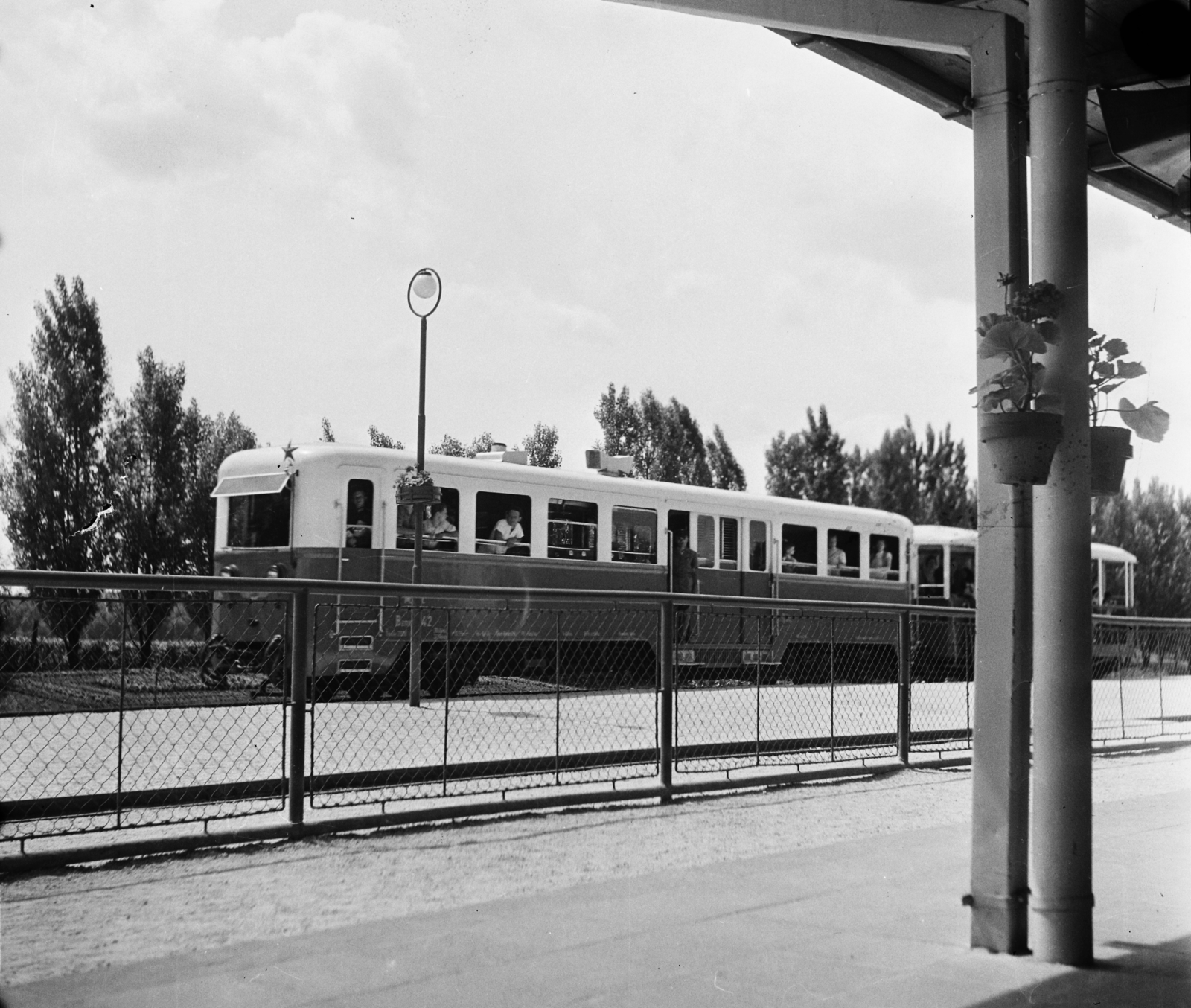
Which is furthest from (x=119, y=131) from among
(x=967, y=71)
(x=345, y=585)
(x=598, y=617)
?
(x=967, y=71)

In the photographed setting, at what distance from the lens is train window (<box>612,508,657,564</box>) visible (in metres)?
17.4

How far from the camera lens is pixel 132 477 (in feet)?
96.8

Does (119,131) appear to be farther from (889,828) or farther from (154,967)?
(889,828)

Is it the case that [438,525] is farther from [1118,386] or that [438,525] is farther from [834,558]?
[1118,386]

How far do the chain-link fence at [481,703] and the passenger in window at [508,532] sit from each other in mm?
7764

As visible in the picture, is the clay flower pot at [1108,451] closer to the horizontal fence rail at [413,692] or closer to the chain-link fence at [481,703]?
the horizontal fence rail at [413,692]

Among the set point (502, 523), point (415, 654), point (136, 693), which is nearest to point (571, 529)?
point (502, 523)

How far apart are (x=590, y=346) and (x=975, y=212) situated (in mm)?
20166

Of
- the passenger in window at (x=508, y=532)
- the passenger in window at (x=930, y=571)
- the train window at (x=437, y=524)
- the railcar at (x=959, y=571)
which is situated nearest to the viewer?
the train window at (x=437, y=524)

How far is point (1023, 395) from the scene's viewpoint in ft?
13.1

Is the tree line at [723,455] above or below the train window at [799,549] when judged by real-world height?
above

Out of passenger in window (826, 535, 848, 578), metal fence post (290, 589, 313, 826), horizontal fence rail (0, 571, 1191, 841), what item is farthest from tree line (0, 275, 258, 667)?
metal fence post (290, 589, 313, 826)

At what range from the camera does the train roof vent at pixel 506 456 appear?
16516 mm

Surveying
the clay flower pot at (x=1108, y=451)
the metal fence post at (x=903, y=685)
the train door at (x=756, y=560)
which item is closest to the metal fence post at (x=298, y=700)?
the clay flower pot at (x=1108, y=451)
